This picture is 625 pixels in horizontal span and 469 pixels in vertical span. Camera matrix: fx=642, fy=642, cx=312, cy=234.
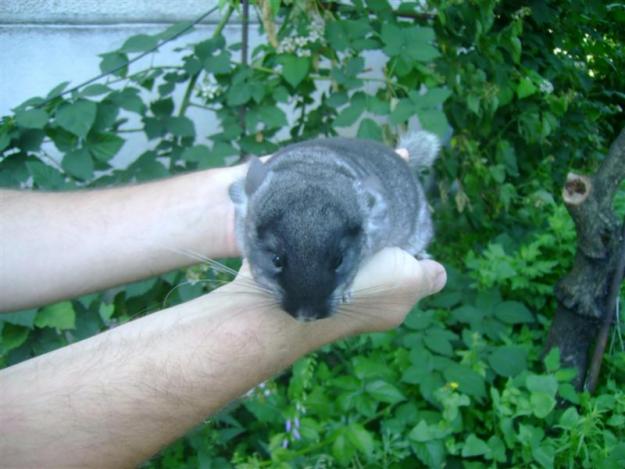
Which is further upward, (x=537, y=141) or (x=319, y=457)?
(x=537, y=141)

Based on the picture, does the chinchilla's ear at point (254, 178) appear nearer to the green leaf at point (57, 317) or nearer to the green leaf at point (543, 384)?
the green leaf at point (57, 317)

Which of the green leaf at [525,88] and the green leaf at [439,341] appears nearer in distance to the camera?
the green leaf at [439,341]

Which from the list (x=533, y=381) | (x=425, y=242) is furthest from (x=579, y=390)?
(x=425, y=242)

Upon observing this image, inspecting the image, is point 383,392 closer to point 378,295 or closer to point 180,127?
point 378,295

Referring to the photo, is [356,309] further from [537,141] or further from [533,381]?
[537,141]

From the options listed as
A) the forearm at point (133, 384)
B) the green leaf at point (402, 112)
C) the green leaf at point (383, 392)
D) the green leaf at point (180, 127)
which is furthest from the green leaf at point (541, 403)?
the green leaf at point (180, 127)
